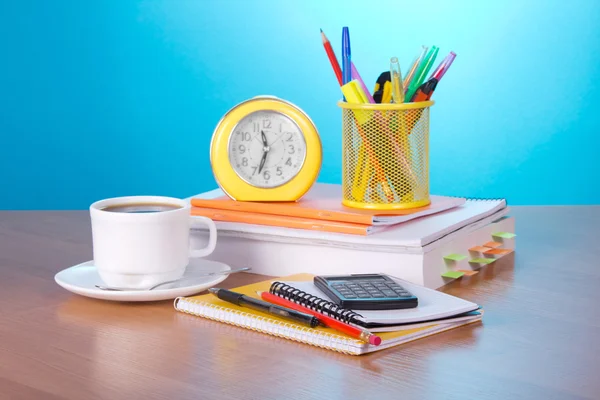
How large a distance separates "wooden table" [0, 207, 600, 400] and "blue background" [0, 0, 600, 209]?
5.02 ft

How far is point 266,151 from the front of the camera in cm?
120

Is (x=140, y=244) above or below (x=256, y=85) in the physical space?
below

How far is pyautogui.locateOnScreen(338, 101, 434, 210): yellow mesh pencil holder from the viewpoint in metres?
1.15

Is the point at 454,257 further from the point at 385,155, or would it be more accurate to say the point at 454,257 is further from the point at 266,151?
the point at 266,151

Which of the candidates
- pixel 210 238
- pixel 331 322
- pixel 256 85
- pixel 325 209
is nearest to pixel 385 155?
pixel 325 209

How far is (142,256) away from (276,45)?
→ 69.0 inches

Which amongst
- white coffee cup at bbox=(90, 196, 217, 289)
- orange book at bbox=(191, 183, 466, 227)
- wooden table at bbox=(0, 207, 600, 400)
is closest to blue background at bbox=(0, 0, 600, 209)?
orange book at bbox=(191, 183, 466, 227)

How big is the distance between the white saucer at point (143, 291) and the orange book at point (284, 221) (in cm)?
7

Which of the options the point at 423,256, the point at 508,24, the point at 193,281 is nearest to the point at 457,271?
the point at 423,256

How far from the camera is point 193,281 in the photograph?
104 centimetres

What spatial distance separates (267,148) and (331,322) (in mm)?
396

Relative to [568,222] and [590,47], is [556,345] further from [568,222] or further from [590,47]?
[590,47]

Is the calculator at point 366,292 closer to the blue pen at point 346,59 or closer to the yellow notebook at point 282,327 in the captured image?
the yellow notebook at point 282,327

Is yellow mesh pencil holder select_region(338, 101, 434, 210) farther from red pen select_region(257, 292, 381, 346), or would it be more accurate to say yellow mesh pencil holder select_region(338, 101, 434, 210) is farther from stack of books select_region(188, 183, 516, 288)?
red pen select_region(257, 292, 381, 346)
